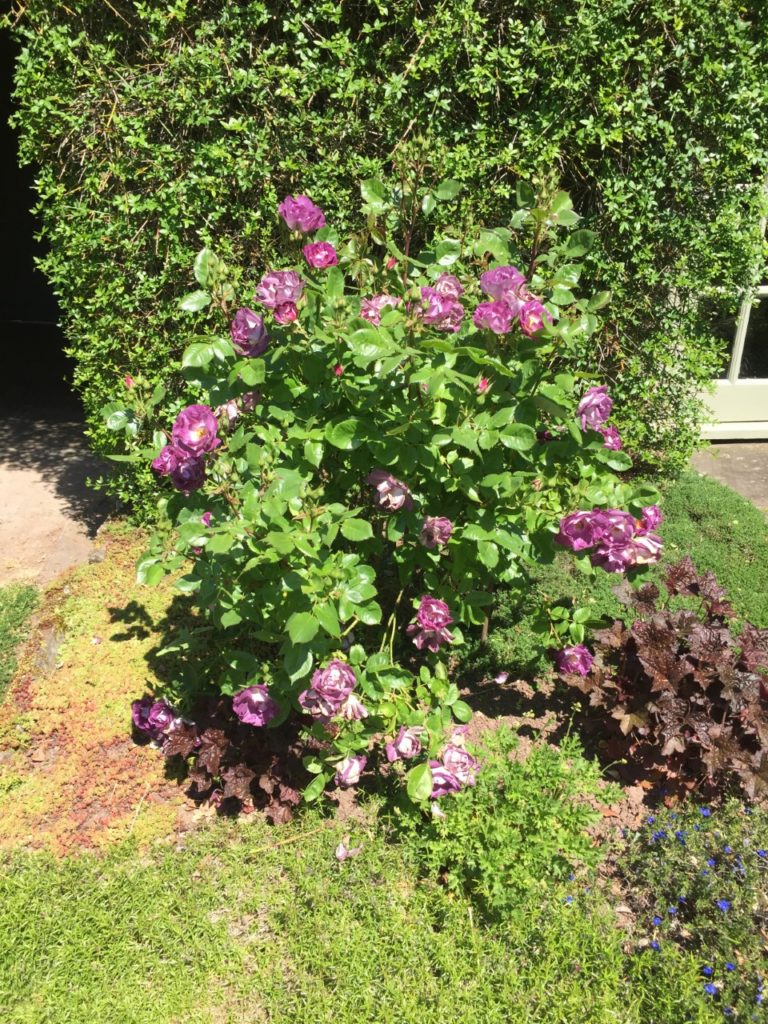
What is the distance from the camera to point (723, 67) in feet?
12.3

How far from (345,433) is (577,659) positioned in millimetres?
1201

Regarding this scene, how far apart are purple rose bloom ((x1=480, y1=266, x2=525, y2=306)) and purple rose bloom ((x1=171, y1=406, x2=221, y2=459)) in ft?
2.63

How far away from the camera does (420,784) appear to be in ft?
7.50

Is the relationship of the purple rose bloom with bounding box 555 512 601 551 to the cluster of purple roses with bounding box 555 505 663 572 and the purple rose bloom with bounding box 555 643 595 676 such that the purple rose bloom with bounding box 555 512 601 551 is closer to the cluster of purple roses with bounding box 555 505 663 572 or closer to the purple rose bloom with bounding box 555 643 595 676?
the cluster of purple roses with bounding box 555 505 663 572

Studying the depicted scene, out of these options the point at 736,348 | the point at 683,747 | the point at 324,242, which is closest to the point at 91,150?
the point at 324,242

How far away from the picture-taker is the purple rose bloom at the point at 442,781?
7.63ft

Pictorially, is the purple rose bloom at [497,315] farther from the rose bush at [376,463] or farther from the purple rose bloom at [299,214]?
the purple rose bloom at [299,214]

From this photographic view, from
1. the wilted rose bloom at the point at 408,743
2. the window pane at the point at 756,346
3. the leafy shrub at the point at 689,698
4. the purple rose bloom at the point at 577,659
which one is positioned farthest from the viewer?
the window pane at the point at 756,346

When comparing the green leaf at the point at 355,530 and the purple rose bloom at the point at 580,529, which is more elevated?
the green leaf at the point at 355,530

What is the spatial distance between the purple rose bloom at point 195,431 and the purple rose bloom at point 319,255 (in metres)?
0.50

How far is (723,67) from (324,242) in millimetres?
2510

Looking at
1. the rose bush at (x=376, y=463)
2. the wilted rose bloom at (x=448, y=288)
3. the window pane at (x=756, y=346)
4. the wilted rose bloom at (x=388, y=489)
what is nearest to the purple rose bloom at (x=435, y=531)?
the rose bush at (x=376, y=463)

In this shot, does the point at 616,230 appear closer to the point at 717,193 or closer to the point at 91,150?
the point at 717,193

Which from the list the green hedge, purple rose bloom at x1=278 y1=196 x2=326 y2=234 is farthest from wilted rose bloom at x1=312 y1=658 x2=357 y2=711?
the green hedge
